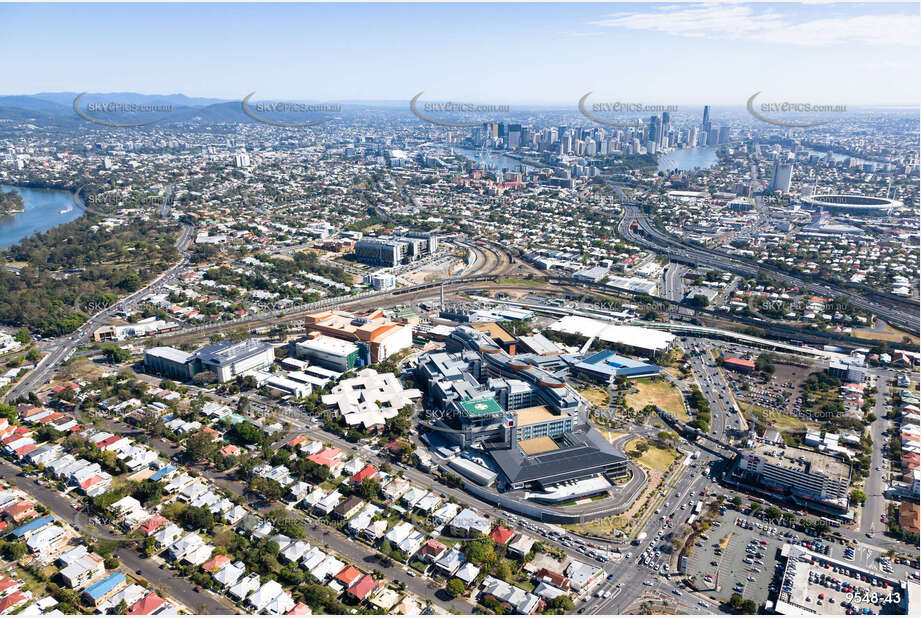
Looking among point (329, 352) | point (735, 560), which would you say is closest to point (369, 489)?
point (329, 352)

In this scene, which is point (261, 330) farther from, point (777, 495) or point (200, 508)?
point (777, 495)

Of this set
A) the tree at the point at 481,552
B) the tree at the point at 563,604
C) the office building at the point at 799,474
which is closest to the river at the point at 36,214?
the tree at the point at 481,552

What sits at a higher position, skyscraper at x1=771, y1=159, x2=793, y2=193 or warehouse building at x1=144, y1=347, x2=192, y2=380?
skyscraper at x1=771, y1=159, x2=793, y2=193

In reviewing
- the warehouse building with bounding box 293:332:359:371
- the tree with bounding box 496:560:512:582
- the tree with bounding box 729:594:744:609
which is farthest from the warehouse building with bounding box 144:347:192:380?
the tree with bounding box 729:594:744:609

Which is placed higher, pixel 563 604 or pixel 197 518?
pixel 197 518

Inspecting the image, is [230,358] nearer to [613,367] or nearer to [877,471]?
[613,367]

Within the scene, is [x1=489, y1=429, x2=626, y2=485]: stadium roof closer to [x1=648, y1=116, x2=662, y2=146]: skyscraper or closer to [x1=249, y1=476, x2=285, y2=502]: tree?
[x1=249, y1=476, x2=285, y2=502]: tree

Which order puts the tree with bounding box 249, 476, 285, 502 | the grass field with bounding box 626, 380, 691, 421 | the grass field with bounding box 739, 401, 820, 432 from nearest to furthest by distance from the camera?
the tree with bounding box 249, 476, 285, 502, the grass field with bounding box 739, 401, 820, 432, the grass field with bounding box 626, 380, 691, 421
